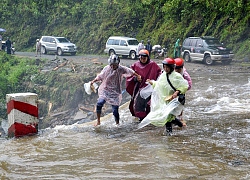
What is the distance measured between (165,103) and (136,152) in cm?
125

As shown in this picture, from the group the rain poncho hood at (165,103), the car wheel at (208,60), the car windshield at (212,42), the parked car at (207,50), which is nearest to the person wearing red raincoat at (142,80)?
the rain poncho hood at (165,103)

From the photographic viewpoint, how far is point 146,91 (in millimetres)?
8062

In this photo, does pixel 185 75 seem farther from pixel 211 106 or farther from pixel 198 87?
pixel 198 87

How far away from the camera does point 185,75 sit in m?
7.55

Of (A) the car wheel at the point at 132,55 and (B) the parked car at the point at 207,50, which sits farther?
(A) the car wheel at the point at 132,55

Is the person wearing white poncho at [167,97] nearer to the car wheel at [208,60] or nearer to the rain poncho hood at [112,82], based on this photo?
the rain poncho hood at [112,82]

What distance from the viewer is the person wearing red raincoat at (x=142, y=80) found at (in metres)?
8.20

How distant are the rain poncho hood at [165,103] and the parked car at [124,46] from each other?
75.5ft

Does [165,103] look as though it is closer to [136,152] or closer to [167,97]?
[167,97]

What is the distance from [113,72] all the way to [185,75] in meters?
1.52

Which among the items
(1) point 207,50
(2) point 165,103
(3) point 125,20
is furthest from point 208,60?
(2) point 165,103

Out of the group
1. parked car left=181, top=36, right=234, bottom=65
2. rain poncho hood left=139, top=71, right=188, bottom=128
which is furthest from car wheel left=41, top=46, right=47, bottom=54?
rain poncho hood left=139, top=71, right=188, bottom=128

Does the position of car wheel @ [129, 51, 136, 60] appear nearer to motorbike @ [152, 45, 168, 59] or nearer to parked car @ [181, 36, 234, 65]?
motorbike @ [152, 45, 168, 59]

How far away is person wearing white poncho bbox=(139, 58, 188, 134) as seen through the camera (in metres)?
6.73
